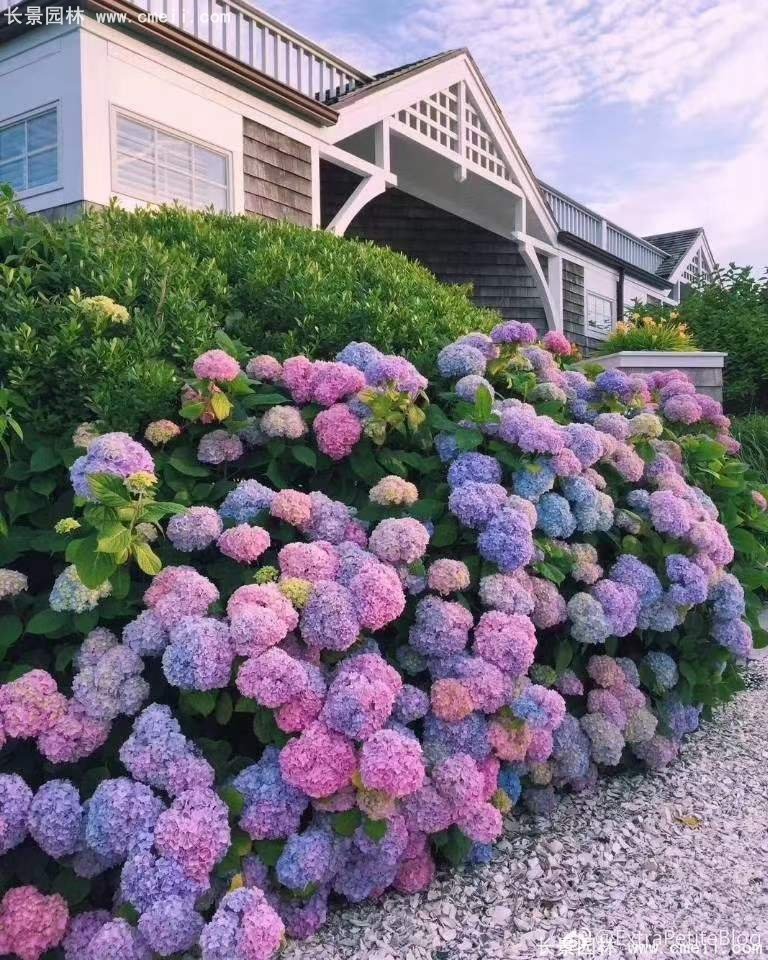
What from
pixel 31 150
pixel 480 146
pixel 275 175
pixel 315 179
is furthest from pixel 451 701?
pixel 480 146

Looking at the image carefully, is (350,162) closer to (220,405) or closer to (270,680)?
(220,405)

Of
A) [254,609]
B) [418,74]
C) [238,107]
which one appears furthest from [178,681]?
[418,74]

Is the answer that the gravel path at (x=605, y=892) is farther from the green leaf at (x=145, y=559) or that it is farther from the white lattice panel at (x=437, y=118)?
the white lattice panel at (x=437, y=118)

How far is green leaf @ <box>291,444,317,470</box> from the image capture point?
2.21 m

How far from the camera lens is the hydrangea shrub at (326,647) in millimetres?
1614

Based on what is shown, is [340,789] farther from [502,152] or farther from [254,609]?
[502,152]

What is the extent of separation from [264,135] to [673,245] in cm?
1683

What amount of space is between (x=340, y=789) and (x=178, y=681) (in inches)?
15.7

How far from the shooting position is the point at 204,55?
248 inches

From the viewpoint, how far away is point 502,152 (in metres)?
10.2

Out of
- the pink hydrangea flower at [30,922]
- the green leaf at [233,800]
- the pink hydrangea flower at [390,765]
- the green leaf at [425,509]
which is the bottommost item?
the pink hydrangea flower at [30,922]

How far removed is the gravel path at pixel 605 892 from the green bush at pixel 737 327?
6.80 m

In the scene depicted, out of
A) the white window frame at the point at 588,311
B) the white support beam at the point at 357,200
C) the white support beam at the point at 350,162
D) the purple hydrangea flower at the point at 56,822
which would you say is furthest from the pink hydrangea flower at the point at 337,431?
the white window frame at the point at 588,311

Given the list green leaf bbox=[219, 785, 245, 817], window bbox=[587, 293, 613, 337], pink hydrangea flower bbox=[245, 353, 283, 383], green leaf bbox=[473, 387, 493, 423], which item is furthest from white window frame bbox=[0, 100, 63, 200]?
window bbox=[587, 293, 613, 337]
